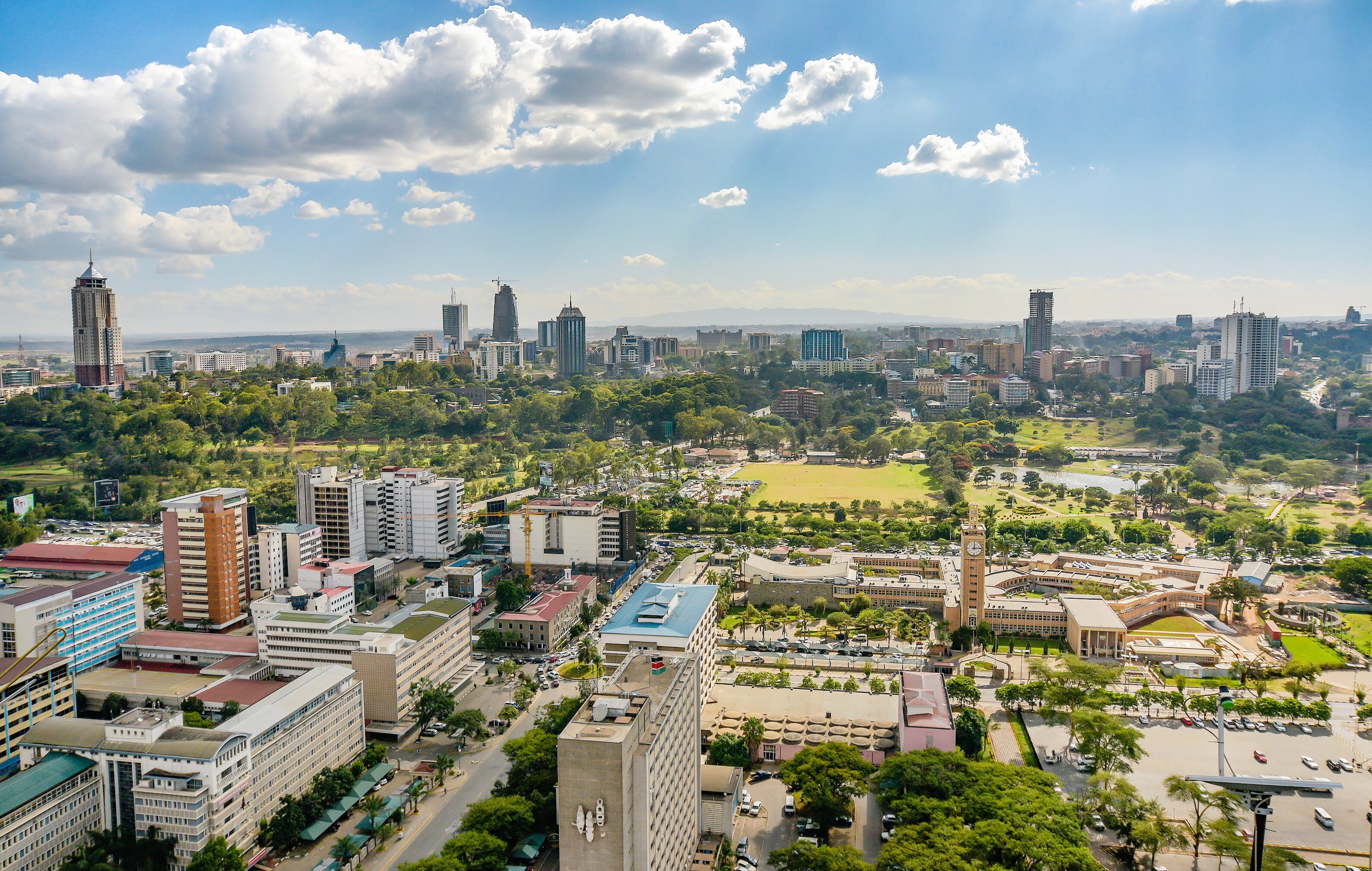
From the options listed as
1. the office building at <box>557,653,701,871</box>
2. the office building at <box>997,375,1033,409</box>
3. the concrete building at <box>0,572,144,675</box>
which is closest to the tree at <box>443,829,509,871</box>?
the office building at <box>557,653,701,871</box>

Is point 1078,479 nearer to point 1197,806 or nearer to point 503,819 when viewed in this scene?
point 1197,806

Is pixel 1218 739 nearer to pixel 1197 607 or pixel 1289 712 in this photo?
pixel 1289 712

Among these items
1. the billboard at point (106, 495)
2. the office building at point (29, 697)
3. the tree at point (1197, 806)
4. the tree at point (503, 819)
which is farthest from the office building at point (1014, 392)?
the office building at point (29, 697)

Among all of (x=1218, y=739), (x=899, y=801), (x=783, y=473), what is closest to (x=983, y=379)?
(x=783, y=473)

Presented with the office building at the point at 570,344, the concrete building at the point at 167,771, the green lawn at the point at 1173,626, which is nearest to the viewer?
the concrete building at the point at 167,771

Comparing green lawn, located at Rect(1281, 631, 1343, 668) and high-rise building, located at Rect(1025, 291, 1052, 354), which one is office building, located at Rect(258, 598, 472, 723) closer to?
green lawn, located at Rect(1281, 631, 1343, 668)

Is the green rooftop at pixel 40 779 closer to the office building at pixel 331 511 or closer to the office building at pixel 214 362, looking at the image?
the office building at pixel 331 511

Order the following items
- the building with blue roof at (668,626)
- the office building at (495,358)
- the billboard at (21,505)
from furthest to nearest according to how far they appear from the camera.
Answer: the office building at (495,358)
the billboard at (21,505)
the building with blue roof at (668,626)
